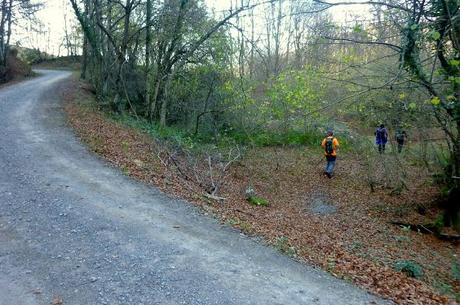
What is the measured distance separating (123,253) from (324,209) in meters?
7.80

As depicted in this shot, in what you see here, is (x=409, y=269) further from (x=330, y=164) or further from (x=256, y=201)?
(x=330, y=164)

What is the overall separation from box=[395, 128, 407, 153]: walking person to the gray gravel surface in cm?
827

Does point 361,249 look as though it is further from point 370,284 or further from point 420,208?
point 420,208

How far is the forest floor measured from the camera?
6.57 meters

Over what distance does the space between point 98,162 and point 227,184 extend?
4.21 meters

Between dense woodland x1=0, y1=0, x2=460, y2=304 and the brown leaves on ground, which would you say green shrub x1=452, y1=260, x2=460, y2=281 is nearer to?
dense woodland x1=0, y1=0, x2=460, y2=304

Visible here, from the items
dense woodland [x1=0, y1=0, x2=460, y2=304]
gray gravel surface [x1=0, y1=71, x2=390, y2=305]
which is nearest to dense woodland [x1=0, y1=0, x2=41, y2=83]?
dense woodland [x1=0, y1=0, x2=460, y2=304]

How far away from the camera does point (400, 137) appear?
1351 centimetres

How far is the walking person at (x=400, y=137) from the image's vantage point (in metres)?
12.6

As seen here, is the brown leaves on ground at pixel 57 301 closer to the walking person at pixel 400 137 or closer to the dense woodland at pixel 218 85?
the dense woodland at pixel 218 85

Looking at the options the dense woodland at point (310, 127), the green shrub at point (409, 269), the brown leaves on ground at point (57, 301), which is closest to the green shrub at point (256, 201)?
the dense woodland at point (310, 127)

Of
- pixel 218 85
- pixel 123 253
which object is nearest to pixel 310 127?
pixel 218 85

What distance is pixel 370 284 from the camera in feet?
19.1

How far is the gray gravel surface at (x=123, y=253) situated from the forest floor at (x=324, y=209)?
29.2 inches
